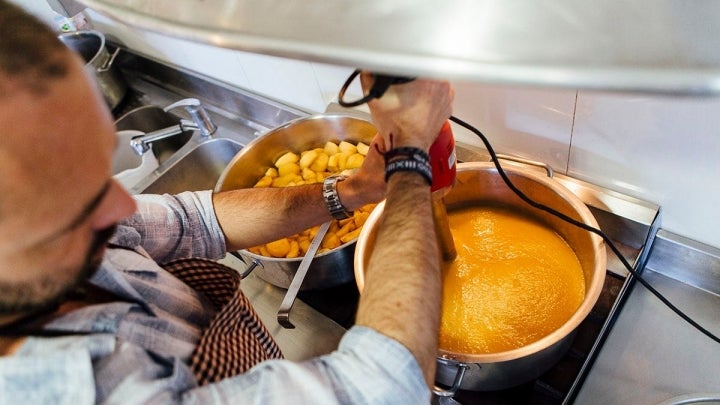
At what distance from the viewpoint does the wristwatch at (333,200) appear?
824 mm

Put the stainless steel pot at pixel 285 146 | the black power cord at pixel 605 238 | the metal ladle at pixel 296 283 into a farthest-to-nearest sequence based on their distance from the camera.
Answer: the stainless steel pot at pixel 285 146 → the metal ladle at pixel 296 283 → the black power cord at pixel 605 238

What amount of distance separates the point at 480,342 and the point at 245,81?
97 centimetres

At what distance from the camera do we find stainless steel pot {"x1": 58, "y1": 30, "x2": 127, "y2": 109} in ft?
4.99

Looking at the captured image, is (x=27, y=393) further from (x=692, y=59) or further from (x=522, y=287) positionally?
(x=522, y=287)

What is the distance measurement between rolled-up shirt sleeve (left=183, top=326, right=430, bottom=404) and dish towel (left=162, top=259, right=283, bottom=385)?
0.08m

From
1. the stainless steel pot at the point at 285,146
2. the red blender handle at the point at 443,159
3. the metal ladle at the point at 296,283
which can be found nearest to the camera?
the red blender handle at the point at 443,159

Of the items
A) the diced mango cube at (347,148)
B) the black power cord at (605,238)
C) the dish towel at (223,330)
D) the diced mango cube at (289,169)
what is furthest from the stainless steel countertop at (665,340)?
the diced mango cube at (289,169)

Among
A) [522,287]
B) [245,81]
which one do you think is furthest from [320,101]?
[522,287]

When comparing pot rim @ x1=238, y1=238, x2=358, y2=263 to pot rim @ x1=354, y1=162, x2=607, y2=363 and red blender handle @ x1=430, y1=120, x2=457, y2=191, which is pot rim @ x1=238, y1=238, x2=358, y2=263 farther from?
red blender handle @ x1=430, y1=120, x2=457, y2=191

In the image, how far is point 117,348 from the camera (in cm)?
48

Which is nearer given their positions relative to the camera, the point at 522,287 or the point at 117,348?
the point at 117,348

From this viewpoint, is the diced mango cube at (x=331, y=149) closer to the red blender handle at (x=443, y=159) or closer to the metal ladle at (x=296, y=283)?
the metal ladle at (x=296, y=283)

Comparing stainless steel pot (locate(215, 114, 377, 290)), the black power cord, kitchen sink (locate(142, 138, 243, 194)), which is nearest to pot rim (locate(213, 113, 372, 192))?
stainless steel pot (locate(215, 114, 377, 290))

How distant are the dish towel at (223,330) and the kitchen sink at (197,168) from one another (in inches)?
26.4
